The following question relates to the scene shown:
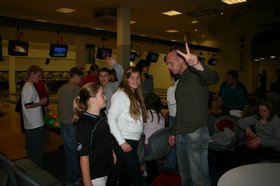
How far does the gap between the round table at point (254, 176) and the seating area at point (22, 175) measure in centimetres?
132

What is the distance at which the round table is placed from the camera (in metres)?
1.56

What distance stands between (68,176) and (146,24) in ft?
29.0

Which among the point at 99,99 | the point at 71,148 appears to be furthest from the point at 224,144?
the point at 99,99

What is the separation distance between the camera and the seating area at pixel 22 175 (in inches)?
82.1

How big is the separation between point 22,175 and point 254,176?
1675mm

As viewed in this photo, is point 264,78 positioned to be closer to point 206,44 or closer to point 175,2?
point 206,44

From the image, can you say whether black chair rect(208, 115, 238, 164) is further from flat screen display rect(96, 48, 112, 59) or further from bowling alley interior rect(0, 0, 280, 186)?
flat screen display rect(96, 48, 112, 59)

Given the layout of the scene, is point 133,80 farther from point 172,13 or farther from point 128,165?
point 172,13

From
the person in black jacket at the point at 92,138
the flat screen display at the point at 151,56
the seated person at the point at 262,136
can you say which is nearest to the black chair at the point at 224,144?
the seated person at the point at 262,136

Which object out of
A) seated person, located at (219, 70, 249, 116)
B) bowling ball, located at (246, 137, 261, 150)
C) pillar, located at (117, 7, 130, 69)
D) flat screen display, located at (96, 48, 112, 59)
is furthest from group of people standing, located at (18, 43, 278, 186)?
flat screen display, located at (96, 48, 112, 59)

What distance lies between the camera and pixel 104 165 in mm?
2318

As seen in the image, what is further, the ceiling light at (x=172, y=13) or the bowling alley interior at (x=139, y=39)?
the ceiling light at (x=172, y=13)

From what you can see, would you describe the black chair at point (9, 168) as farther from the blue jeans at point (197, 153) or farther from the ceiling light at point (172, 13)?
the ceiling light at point (172, 13)

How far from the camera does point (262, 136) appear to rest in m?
3.69
